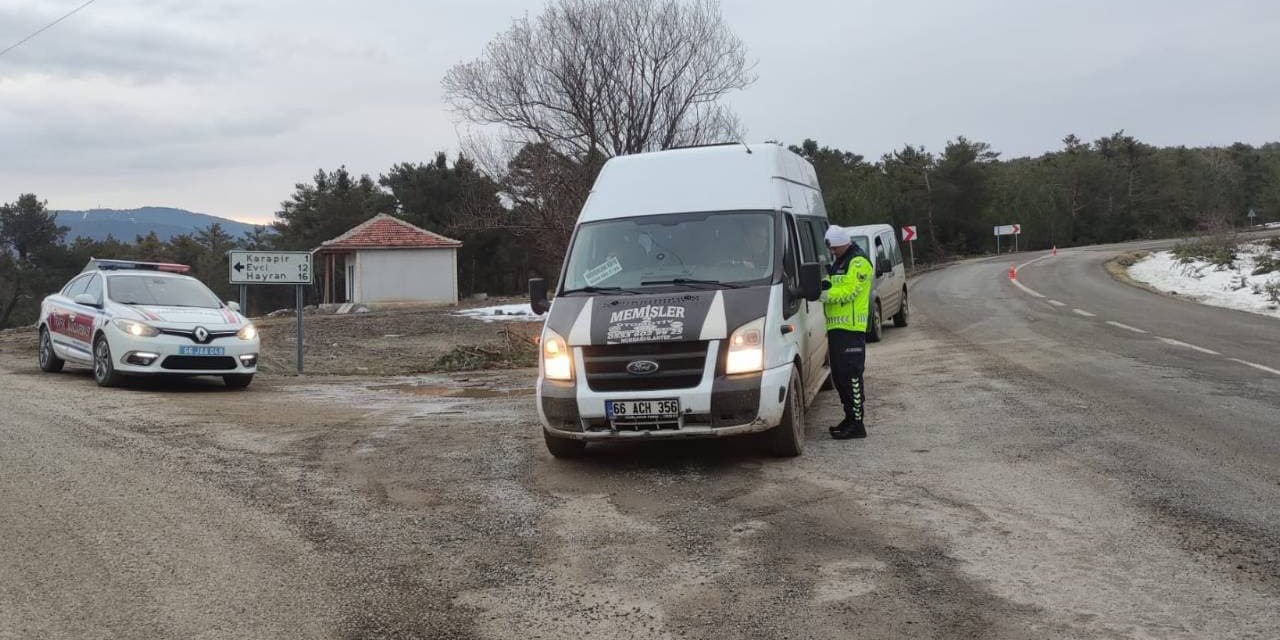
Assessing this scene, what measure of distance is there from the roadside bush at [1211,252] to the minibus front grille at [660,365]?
28.8 meters

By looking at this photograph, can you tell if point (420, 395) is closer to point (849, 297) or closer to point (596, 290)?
point (596, 290)

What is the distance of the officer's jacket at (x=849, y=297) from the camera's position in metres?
7.89

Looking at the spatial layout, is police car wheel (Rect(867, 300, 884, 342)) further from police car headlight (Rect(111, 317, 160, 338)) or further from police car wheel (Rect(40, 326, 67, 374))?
police car wheel (Rect(40, 326, 67, 374))

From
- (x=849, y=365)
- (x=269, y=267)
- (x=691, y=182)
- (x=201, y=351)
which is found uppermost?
(x=691, y=182)

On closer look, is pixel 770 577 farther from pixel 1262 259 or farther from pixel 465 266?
pixel 465 266

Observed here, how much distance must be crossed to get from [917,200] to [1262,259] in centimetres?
4089

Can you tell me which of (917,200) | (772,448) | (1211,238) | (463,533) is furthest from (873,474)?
(917,200)

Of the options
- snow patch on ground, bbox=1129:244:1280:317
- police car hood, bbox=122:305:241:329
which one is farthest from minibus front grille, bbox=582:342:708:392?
snow patch on ground, bbox=1129:244:1280:317

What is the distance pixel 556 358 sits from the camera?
692cm

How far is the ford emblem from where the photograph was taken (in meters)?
6.65

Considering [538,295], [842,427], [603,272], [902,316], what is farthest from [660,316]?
[902,316]

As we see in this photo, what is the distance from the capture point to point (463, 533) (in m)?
5.38

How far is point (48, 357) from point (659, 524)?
41.0 ft

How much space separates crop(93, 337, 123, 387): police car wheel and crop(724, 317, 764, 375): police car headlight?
9081 mm
